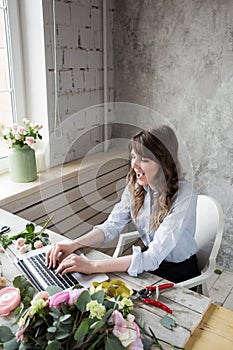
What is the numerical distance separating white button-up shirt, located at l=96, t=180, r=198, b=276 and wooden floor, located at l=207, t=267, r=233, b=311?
35.1 inches

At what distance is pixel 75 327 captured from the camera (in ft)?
2.43

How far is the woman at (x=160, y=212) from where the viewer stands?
4.07 feet

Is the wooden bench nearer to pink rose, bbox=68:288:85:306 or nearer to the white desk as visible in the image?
the white desk

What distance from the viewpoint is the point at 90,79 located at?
2.28 metres

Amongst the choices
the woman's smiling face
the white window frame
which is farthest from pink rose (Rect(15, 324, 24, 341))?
the white window frame

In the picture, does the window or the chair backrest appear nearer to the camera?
the chair backrest

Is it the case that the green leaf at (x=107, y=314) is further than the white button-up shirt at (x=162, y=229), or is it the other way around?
the white button-up shirt at (x=162, y=229)

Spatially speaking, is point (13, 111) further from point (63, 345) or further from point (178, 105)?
point (63, 345)

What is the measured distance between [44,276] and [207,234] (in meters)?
0.78

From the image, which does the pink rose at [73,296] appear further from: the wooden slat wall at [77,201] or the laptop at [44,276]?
the wooden slat wall at [77,201]

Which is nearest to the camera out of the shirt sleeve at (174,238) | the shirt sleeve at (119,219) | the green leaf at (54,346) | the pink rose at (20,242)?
the green leaf at (54,346)

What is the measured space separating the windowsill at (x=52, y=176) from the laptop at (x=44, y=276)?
20.8 inches

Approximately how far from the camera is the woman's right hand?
1143 mm

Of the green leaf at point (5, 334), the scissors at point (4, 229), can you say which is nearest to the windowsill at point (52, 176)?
the scissors at point (4, 229)
